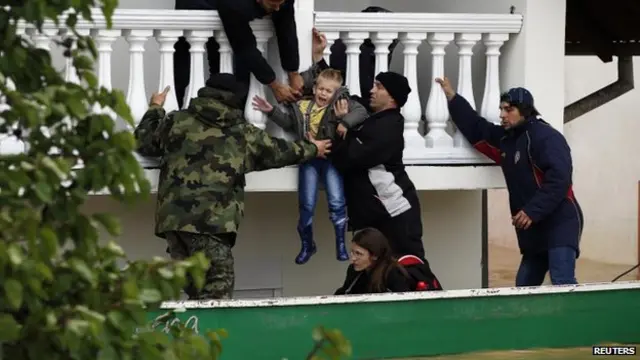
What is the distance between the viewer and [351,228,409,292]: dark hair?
22.8 ft

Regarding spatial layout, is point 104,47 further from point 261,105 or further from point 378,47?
point 378,47

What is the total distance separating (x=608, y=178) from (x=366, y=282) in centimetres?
1193

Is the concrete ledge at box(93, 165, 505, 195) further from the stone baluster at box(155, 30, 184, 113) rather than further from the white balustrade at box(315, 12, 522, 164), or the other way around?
the stone baluster at box(155, 30, 184, 113)

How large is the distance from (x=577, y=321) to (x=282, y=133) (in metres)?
1.77

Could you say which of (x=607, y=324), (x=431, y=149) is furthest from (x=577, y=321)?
(x=431, y=149)

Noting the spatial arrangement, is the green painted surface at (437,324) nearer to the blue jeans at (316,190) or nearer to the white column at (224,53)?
the blue jeans at (316,190)

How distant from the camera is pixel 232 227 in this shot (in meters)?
6.74

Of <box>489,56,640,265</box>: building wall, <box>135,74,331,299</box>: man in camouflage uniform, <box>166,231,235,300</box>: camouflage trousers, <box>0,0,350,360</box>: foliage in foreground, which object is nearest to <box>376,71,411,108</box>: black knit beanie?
<box>135,74,331,299</box>: man in camouflage uniform

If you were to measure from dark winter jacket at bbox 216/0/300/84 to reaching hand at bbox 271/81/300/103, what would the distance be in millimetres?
90

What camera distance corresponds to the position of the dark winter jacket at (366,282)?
23.1 ft

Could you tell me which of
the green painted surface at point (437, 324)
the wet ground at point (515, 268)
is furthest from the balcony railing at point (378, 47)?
the wet ground at point (515, 268)

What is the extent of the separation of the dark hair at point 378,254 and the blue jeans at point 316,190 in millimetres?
304

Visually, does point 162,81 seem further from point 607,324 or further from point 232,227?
point 607,324

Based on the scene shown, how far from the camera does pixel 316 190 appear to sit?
735 centimetres
